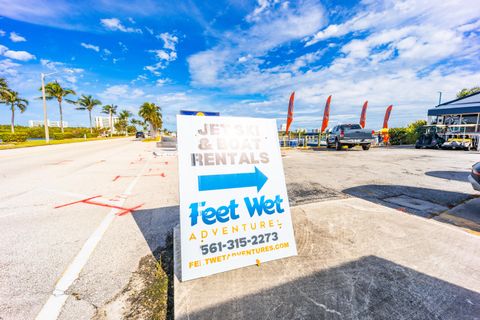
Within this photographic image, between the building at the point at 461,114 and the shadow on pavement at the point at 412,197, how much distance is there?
18876 mm

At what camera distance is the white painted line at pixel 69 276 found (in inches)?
68.7

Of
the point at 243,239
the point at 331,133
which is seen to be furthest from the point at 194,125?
the point at 331,133

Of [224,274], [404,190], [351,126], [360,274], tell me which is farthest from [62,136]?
[360,274]

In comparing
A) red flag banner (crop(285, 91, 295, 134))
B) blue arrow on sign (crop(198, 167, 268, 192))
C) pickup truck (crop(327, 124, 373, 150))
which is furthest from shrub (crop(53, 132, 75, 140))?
blue arrow on sign (crop(198, 167, 268, 192))

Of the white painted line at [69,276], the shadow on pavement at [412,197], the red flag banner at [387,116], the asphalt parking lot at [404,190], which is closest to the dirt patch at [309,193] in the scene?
the asphalt parking lot at [404,190]

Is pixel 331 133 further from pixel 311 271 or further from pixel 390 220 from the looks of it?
pixel 311 271

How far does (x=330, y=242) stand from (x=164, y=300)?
2089 millimetres

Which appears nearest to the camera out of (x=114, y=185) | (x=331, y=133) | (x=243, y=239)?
(x=243, y=239)

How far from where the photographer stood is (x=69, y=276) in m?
2.21

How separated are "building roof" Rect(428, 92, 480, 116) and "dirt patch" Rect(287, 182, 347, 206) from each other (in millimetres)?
22309

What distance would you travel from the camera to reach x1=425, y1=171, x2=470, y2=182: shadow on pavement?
6582 millimetres

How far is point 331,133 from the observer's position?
1758 cm

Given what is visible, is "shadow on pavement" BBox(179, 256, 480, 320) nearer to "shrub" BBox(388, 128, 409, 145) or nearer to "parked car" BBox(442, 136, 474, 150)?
"parked car" BBox(442, 136, 474, 150)

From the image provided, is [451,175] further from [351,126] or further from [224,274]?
[351,126]
